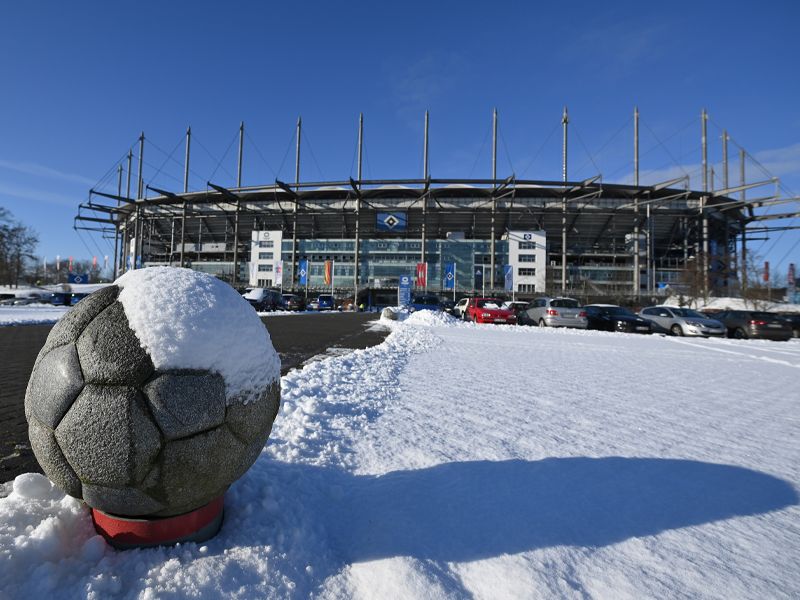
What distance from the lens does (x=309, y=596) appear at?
1464mm

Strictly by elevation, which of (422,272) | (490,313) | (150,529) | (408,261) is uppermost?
(408,261)

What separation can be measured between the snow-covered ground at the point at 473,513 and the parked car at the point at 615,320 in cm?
1422

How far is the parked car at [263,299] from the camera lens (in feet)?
93.6

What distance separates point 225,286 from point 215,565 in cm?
120

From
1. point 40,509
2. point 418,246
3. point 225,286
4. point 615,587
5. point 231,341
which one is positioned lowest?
point 615,587

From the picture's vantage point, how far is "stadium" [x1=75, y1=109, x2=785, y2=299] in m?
59.3

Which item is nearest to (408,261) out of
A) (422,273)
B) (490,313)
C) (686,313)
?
(422,273)

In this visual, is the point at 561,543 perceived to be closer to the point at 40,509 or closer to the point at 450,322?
the point at 40,509

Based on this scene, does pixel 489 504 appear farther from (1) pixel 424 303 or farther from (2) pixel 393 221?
(2) pixel 393 221

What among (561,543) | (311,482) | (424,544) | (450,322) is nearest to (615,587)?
(561,543)

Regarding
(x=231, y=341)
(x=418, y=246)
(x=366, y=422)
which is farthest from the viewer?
(x=418, y=246)

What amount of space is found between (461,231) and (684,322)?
171ft

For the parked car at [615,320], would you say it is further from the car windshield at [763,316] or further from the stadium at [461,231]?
the stadium at [461,231]

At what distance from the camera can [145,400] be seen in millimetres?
1516
